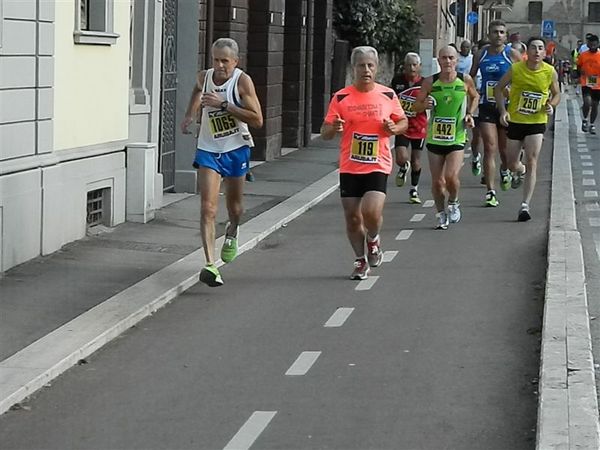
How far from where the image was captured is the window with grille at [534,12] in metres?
117

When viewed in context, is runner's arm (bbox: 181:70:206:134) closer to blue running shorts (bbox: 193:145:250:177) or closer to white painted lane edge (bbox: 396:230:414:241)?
blue running shorts (bbox: 193:145:250:177)

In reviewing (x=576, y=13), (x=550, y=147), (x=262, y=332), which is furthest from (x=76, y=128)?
(x=576, y=13)

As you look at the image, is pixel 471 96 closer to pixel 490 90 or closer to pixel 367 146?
pixel 490 90

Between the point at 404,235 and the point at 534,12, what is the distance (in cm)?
10639

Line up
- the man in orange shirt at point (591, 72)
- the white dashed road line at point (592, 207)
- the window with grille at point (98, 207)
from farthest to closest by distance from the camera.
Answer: the man in orange shirt at point (591, 72) → the white dashed road line at point (592, 207) → the window with grille at point (98, 207)

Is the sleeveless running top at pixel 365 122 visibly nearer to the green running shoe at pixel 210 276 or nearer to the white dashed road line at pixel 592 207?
the green running shoe at pixel 210 276

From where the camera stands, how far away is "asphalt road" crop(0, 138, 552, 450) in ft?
21.9

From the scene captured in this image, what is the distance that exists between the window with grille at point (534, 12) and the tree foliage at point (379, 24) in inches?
3121

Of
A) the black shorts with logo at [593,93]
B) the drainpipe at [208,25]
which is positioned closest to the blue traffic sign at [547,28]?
the black shorts with logo at [593,93]

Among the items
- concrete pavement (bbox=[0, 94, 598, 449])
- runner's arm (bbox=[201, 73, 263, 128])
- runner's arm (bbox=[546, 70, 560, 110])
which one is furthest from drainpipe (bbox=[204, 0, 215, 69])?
runner's arm (bbox=[201, 73, 263, 128])

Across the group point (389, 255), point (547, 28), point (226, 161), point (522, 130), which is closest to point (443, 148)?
point (522, 130)

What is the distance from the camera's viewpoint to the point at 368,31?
3341 centimetres

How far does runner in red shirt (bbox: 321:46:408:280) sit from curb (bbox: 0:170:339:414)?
4.18ft

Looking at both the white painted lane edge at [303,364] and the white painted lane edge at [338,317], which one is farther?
the white painted lane edge at [338,317]
